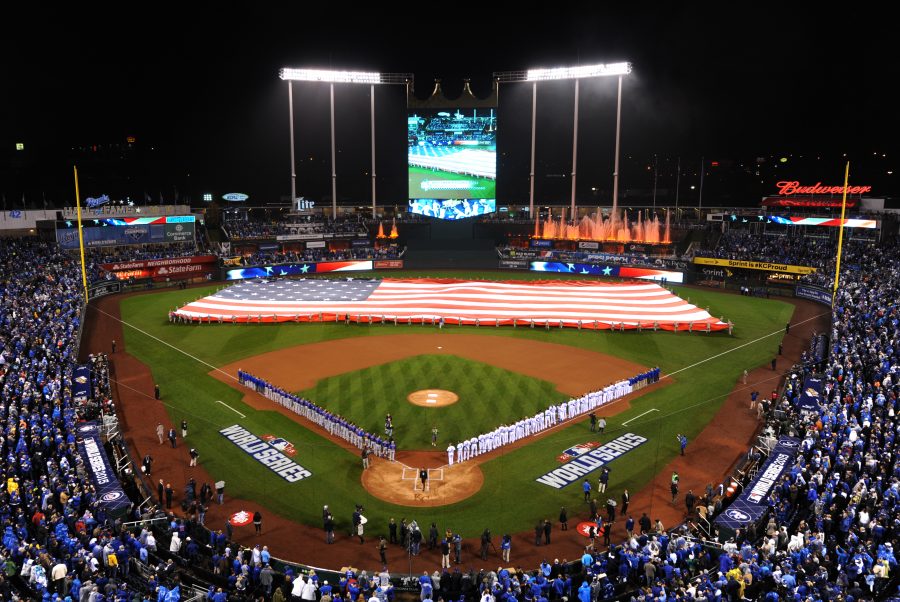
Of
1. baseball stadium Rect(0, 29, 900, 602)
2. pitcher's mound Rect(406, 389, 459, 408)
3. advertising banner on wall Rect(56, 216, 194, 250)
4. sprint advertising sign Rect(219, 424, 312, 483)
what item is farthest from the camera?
advertising banner on wall Rect(56, 216, 194, 250)

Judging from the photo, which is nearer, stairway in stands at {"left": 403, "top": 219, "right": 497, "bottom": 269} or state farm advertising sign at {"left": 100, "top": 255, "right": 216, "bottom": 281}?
state farm advertising sign at {"left": 100, "top": 255, "right": 216, "bottom": 281}

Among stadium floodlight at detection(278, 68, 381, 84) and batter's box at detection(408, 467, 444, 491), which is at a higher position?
stadium floodlight at detection(278, 68, 381, 84)

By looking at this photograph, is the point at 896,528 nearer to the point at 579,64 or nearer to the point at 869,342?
the point at 869,342

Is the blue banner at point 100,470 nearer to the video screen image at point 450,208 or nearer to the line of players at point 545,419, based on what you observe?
the line of players at point 545,419

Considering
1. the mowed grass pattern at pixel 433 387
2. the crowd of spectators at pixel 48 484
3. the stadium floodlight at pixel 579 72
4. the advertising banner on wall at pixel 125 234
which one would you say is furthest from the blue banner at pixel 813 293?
the advertising banner on wall at pixel 125 234

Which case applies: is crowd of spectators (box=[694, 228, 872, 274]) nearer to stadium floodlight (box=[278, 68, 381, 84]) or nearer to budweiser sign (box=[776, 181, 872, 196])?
budweiser sign (box=[776, 181, 872, 196])

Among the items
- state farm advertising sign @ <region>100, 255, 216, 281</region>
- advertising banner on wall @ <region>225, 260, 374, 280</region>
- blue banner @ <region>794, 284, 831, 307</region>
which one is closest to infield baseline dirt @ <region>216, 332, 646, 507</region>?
blue banner @ <region>794, 284, 831, 307</region>

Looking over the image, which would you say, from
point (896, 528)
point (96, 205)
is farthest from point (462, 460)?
point (96, 205)
